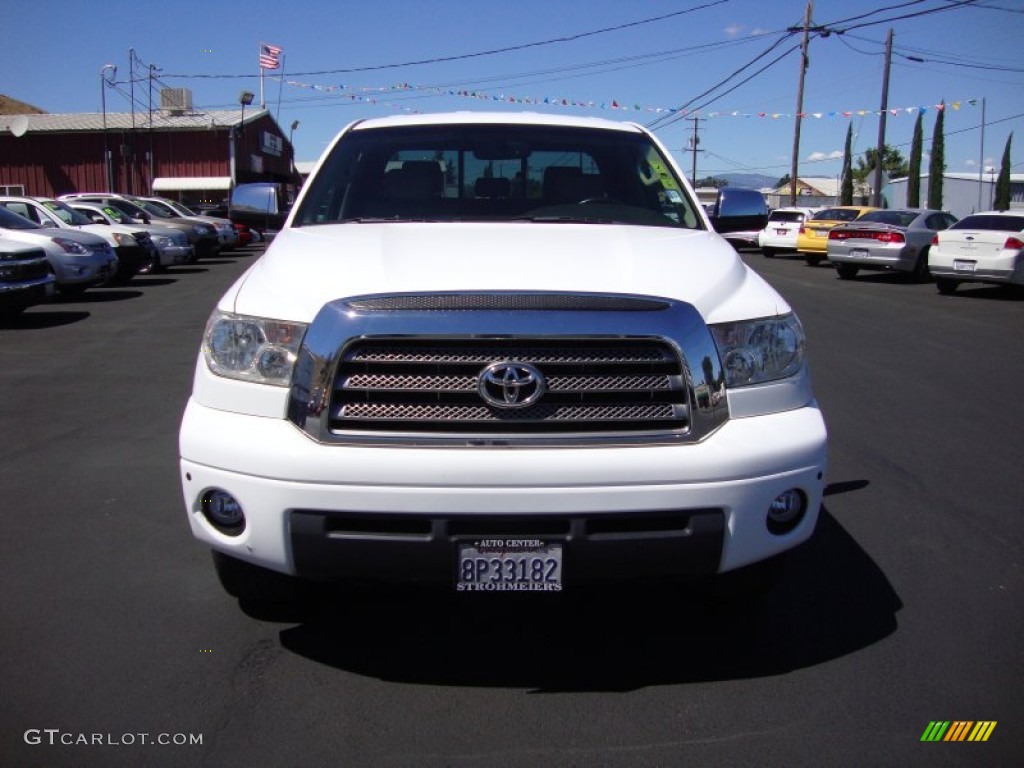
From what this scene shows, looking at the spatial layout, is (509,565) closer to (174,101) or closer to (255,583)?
(255,583)

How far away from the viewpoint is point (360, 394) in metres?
2.96

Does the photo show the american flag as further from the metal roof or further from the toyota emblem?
the toyota emblem

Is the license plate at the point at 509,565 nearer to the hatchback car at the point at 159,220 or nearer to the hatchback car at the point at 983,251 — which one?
the hatchback car at the point at 983,251

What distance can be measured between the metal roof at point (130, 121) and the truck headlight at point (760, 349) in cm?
4419

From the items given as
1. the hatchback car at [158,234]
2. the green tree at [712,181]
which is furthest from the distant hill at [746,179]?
the hatchback car at [158,234]

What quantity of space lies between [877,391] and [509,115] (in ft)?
15.7

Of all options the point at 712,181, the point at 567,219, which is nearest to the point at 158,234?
the point at 567,219

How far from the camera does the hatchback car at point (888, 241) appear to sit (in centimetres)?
1973

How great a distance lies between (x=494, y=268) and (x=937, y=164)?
54.5 m

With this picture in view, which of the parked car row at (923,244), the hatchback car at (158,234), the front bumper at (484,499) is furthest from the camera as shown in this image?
the hatchback car at (158,234)

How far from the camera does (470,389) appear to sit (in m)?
2.93

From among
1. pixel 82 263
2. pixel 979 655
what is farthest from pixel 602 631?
pixel 82 263

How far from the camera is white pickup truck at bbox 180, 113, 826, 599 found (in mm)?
2861

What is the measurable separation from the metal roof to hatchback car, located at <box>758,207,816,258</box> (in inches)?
1036
